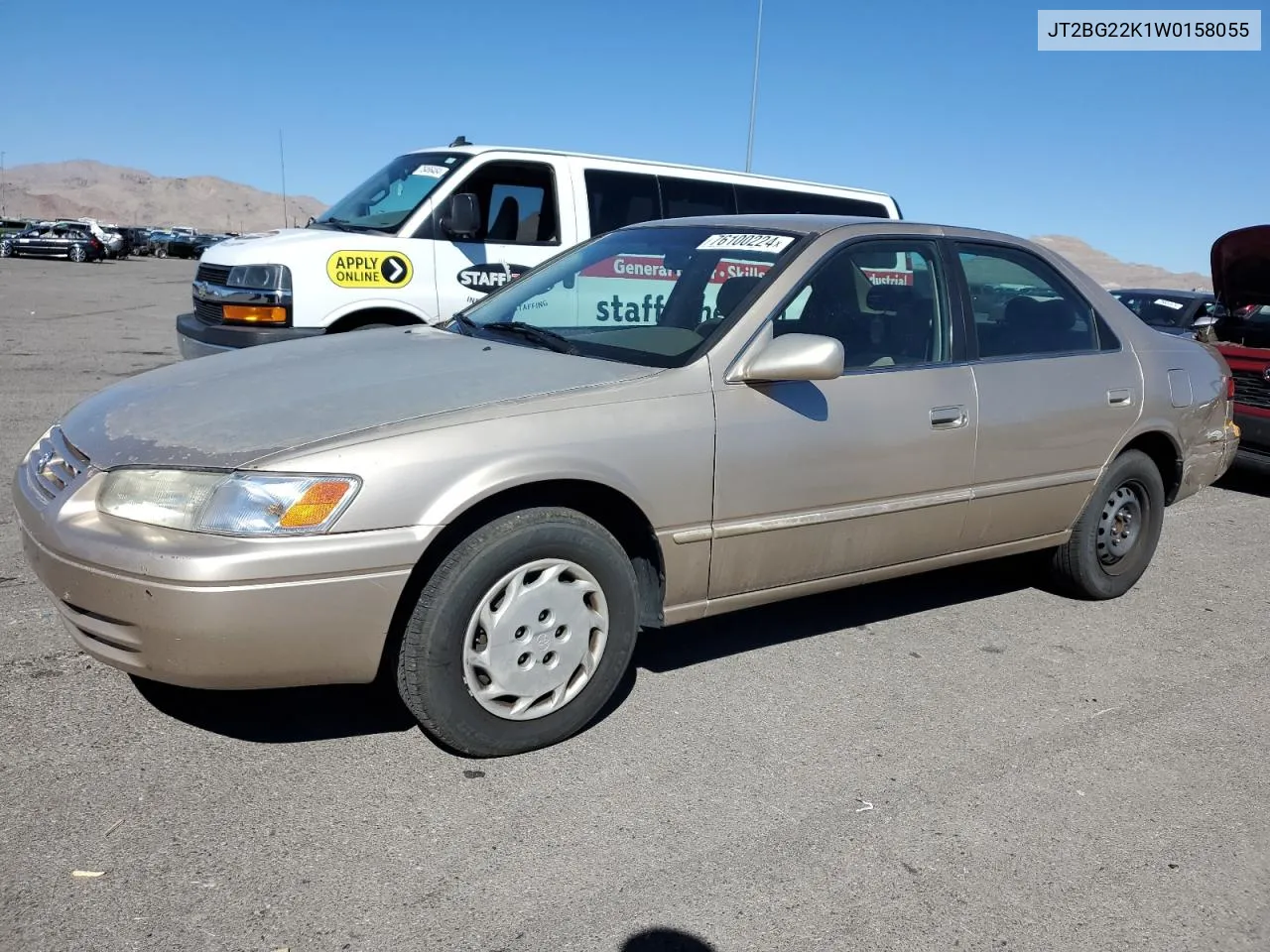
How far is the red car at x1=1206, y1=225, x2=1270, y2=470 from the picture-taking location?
771 cm

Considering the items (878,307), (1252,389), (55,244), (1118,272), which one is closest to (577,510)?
(878,307)

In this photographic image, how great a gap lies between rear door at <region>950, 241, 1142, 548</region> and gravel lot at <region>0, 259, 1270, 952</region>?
1.95ft

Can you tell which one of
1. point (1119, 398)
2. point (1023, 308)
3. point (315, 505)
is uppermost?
point (1023, 308)

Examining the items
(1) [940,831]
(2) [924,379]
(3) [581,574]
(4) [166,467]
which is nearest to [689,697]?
(3) [581,574]

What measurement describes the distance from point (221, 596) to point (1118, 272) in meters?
128

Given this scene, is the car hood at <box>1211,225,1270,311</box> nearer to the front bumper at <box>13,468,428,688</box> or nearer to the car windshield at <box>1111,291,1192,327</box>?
the car windshield at <box>1111,291,1192,327</box>

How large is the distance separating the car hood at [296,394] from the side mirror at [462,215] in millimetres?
3358

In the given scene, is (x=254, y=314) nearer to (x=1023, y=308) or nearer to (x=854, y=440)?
(x=854, y=440)

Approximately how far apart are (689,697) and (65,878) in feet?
6.36

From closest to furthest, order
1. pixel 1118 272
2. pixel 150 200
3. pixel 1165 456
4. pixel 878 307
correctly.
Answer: pixel 878 307 < pixel 1165 456 < pixel 1118 272 < pixel 150 200

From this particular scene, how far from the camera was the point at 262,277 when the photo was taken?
22.4 feet

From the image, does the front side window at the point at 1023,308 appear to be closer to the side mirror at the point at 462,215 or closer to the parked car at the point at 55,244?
the side mirror at the point at 462,215

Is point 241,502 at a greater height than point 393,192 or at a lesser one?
lesser

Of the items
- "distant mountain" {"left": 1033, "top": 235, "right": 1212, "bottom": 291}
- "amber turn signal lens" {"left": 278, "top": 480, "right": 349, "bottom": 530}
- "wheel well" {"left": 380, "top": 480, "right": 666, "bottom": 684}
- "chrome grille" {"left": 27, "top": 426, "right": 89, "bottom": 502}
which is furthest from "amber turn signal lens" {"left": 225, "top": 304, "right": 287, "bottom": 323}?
"distant mountain" {"left": 1033, "top": 235, "right": 1212, "bottom": 291}
